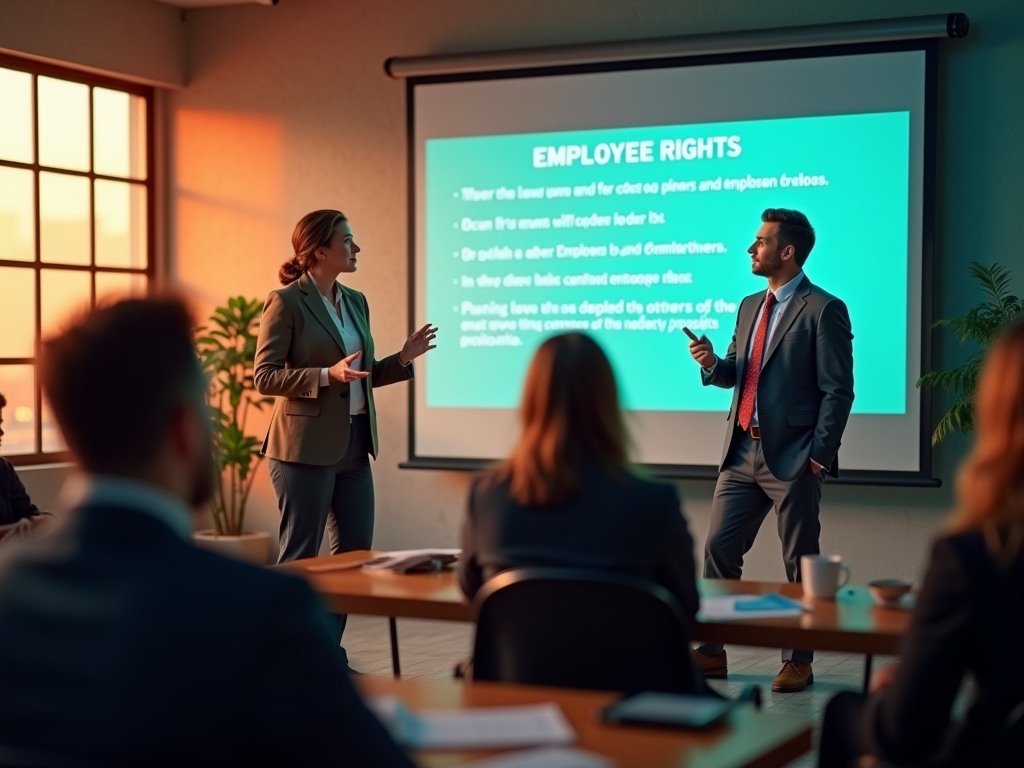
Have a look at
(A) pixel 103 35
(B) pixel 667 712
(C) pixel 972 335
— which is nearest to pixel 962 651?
(B) pixel 667 712

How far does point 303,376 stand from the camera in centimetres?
480

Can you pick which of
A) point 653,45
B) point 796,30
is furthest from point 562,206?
point 796,30

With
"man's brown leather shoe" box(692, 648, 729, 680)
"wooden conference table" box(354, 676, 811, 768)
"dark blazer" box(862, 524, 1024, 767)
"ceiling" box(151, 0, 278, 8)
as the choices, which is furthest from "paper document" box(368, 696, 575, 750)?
"ceiling" box(151, 0, 278, 8)

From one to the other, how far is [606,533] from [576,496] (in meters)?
0.09

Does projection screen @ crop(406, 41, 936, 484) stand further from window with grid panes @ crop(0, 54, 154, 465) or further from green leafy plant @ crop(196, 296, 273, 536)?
window with grid panes @ crop(0, 54, 154, 465)

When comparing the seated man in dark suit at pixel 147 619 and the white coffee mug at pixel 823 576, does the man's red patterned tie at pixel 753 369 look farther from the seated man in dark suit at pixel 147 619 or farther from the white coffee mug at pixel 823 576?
the seated man in dark suit at pixel 147 619

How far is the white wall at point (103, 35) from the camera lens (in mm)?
6801

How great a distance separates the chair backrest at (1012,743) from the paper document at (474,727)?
1.88 ft

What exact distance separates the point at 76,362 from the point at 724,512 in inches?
154

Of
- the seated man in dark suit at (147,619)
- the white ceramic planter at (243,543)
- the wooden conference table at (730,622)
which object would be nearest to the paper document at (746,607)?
the wooden conference table at (730,622)

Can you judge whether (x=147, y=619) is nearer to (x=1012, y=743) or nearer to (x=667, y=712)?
(x=667, y=712)

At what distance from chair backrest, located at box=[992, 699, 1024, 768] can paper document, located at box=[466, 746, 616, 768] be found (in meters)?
0.55

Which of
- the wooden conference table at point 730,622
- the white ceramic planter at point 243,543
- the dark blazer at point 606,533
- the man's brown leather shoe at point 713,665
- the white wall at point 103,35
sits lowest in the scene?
the man's brown leather shoe at point 713,665

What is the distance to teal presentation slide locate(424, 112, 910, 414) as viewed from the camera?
6059 millimetres
